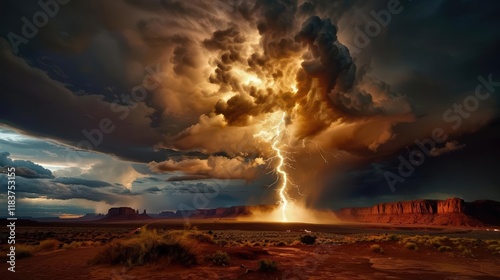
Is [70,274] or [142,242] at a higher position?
[142,242]

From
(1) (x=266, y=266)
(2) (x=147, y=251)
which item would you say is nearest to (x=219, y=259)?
(1) (x=266, y=266)

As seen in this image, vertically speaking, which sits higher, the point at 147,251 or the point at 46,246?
the point at 147,251

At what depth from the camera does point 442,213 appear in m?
128

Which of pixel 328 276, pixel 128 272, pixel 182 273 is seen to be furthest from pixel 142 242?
pixel 328 276

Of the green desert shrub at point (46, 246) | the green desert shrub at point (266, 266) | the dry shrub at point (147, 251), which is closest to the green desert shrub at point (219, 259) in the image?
the dry shrub at point (147, 251)

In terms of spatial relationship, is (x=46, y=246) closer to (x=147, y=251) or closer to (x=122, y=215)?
(x=147, y=251)

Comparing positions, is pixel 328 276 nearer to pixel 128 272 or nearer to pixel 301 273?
pixel 301 273

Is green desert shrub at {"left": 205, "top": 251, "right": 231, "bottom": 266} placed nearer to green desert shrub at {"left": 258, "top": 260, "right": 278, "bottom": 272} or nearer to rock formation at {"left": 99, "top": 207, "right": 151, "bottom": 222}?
green desert shrub at {"left": 258, "top": 260, "right": 278, "bottom": 272}

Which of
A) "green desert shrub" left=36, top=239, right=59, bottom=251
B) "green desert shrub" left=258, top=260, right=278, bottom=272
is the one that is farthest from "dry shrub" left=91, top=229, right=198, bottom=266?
"green desert shrub" left=36, top=239, right=59, bottom=251

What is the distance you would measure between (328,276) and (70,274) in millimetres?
10330

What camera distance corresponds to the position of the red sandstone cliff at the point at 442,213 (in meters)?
116

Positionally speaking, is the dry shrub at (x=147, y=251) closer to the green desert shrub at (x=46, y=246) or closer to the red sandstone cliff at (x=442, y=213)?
the green desert shrub at (x=46, y=246)

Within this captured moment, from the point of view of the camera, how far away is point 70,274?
1122cm

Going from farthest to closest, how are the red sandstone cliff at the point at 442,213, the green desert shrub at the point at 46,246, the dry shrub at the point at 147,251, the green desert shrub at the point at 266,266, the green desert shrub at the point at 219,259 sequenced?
1. the red sandstone cliff at the point at 442,213
2. the green desert shrub at the point at 46,246
3. the green desert shrub at the point at 219,259
4. the green desert shrub at the point at 266,266
5. the dry shrub at the point at 147,251
